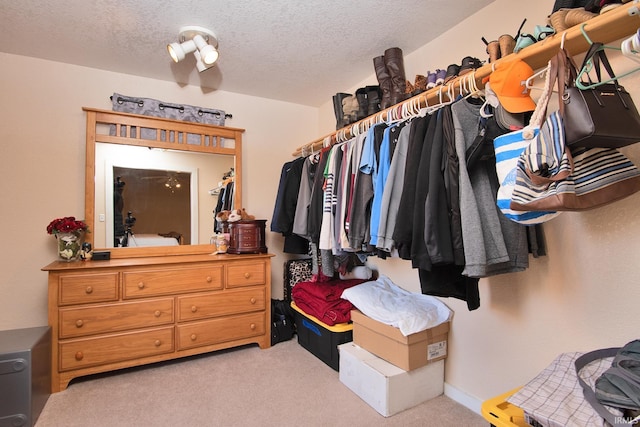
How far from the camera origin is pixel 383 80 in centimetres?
224

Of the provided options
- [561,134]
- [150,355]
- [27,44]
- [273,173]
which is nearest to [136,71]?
[27,44]

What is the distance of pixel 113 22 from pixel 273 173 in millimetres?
1749

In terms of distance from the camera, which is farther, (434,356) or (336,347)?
(336,347)

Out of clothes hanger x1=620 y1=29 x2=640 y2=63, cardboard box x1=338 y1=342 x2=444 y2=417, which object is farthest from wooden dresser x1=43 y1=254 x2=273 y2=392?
clothes hanger x1=620 y1=29 x2=640 y2=63

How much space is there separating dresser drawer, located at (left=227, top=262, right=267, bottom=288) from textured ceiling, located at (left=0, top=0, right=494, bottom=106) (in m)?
1.65

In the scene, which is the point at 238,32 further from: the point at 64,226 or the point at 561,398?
the point at 561,398

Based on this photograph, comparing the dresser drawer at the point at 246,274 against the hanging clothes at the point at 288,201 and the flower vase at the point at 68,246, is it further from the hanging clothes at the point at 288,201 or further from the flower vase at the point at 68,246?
the flower vase at the point at 68,246

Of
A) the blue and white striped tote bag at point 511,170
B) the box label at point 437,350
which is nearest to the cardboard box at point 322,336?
the box label at point 437,350

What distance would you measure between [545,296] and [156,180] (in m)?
2.92

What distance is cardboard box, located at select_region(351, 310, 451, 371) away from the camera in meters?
1.81

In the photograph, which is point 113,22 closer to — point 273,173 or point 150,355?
point 273,173

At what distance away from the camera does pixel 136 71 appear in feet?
8.71

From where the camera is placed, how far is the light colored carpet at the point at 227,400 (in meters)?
1.74

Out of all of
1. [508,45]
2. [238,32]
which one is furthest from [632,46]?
[238,32]
